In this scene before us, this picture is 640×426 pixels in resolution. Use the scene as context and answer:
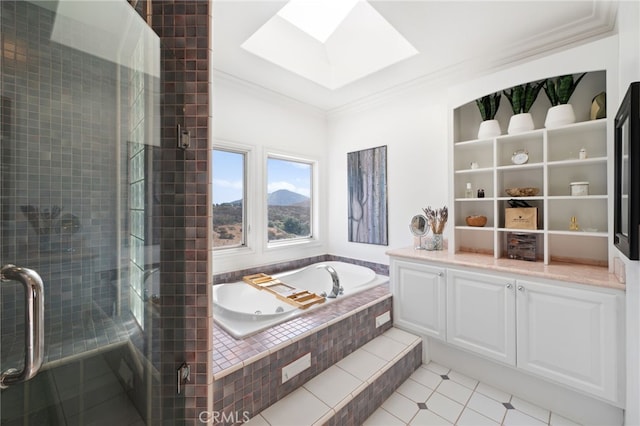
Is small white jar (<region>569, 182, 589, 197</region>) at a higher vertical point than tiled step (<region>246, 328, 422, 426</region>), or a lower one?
higher

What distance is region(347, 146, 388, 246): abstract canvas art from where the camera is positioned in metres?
3.12

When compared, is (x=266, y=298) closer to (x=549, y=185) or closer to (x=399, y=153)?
(x=399, y=153)

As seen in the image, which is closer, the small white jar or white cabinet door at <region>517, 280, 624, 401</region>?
white cabinet door at <region>517, 280, 624, 401</region>

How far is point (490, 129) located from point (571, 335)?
5.21 feet

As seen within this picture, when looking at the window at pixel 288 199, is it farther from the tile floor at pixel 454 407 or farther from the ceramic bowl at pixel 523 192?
the ceramic bowl at pixel 523 192

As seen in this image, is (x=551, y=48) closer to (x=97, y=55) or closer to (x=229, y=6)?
(x=229, y=6)

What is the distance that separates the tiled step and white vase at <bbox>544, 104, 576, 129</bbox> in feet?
6.50

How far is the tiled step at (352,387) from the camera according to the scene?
4.59 feet

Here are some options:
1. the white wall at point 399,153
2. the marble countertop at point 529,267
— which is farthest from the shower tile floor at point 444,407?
the white wall at point 399,153

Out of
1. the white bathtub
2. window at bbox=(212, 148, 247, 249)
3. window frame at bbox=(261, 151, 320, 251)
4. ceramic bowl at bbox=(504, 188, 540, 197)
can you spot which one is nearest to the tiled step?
the white bathtub

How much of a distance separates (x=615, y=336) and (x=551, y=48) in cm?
211

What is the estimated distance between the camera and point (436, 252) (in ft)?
7.89

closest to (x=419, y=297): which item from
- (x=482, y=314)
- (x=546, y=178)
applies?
(x=482, y=314)

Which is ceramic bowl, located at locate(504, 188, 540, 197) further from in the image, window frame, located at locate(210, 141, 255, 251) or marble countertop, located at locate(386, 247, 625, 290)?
window frame, located at locate(210, 141, 255, 251)
